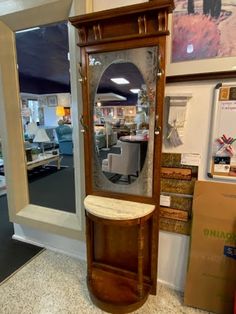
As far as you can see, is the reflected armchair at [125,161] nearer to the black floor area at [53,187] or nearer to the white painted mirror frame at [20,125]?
the white painted mirror frame at [20,125]

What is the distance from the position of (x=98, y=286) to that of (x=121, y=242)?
0.39 meters

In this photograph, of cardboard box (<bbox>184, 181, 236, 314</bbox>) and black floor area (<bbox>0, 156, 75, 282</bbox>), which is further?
black floor area (<bbox>0, 156, 75, 282</bbox>)

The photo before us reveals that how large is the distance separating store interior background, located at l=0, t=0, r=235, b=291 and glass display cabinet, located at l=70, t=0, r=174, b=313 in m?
0.21

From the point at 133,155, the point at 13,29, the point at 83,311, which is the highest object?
the point at 13,29

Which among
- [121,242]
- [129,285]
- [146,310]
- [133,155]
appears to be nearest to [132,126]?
[133,155]

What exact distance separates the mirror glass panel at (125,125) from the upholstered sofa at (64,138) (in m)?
4.97

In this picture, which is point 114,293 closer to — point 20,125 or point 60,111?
point 20,125

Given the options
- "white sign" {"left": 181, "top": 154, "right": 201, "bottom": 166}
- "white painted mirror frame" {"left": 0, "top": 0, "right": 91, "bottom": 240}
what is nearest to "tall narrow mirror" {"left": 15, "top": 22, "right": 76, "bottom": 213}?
"white painted mirror frame" {"left": 0, "top": 0, "right": 91, "bottom": 240}

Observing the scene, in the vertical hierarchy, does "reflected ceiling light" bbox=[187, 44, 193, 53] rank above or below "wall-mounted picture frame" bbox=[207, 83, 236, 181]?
above

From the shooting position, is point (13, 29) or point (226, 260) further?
point (13, 29)

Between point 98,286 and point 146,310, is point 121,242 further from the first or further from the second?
point 146,310

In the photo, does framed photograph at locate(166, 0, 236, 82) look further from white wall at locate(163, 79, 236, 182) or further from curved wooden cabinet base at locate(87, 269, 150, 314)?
curved wooden cabinet base at locate(87, 269, 150, 314)

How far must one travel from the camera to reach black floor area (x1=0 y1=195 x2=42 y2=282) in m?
1.96

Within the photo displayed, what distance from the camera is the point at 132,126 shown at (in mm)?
1441
